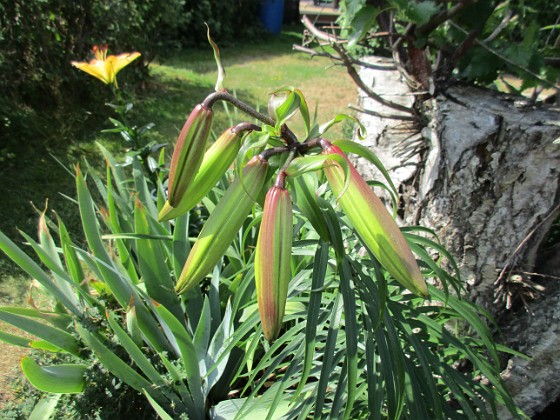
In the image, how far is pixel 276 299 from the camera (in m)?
0.67

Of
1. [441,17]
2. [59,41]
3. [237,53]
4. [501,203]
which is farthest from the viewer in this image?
[237,53]

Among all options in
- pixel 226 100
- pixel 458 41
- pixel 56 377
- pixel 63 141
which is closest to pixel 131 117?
pixel 63 141

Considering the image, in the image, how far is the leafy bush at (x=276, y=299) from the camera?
0.69m

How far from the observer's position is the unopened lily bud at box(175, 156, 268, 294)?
2.32 ft

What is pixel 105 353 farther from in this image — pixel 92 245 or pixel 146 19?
pixel 146 19

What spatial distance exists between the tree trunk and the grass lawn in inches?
17.9

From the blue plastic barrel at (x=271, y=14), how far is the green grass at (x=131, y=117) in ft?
6.83

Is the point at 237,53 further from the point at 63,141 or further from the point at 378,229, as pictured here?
the point at 378,229

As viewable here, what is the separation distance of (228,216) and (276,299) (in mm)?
145

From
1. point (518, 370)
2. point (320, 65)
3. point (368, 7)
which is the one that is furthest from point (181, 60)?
point (518, 370)

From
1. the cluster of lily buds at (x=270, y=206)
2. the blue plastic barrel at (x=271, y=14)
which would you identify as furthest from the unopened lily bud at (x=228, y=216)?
the blue plastic barrel at (x=271, y=14)

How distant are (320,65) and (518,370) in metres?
7.09

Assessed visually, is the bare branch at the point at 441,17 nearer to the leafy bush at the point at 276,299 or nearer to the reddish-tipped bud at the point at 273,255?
the leafy bush at the point at 276,299

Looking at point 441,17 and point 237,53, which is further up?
point 441,17
